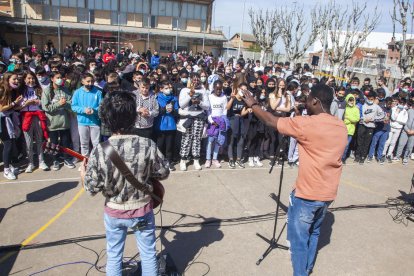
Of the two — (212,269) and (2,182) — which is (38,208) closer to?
(2,182)

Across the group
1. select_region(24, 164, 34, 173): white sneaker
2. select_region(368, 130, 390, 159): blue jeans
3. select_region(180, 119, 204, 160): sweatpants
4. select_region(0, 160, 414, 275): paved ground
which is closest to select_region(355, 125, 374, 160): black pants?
select_region(368, 130, 390, 159): blue jeans

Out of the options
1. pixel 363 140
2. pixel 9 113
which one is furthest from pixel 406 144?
pixel 9 113

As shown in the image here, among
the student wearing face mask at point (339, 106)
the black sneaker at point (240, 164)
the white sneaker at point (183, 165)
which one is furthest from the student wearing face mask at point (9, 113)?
the student wearing face mask at point (339, 106)

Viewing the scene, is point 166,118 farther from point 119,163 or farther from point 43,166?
point 119,163

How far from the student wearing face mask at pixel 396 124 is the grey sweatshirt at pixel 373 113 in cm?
63

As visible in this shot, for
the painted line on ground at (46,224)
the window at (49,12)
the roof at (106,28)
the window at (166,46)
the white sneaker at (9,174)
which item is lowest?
the painted line on ground at (46,224)

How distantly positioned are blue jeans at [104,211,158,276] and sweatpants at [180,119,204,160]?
Answer: 3.98m

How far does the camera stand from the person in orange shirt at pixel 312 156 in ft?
10.4

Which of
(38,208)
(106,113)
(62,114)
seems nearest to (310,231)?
(106,113)

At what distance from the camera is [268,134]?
25.5ft

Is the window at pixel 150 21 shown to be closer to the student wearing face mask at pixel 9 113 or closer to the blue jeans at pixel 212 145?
the blue jeans at pixel 212 145

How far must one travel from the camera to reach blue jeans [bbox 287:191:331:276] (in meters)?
3.36

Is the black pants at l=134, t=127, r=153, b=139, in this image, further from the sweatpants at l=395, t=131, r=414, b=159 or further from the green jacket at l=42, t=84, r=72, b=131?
the sweatpants at l=395, t=131, r=414, b=159

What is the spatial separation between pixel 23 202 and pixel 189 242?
2797 mm
